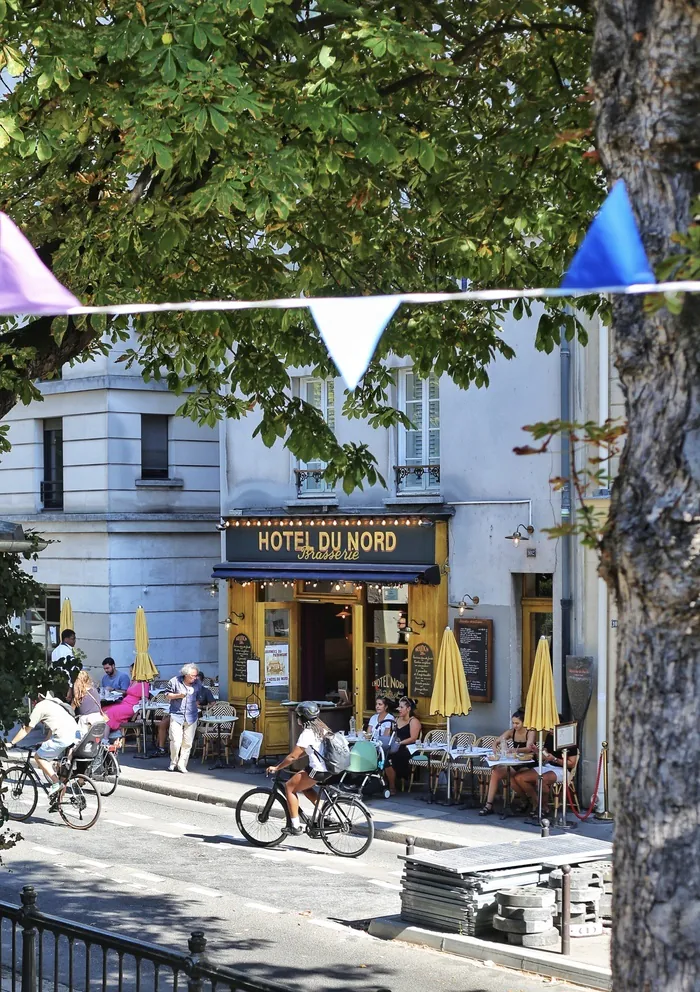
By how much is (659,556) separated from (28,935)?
17.4ft

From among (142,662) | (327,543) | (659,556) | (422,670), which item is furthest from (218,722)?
(659,556)

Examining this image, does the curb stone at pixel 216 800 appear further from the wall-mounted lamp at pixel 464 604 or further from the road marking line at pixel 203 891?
the wall-mounted lamp at pixel 464 604

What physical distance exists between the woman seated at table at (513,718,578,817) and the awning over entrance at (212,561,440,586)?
3.63m

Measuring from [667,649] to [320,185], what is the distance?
18.2 ft

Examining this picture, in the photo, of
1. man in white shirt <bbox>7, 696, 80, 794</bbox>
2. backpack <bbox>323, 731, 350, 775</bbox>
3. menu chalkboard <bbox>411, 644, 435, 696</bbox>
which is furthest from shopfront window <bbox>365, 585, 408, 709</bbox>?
man in white shirt <bbox>7, 696, 80, 794</bbox>

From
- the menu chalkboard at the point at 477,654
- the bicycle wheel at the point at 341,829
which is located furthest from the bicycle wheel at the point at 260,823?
the menu chalkboard at the point at 477,654

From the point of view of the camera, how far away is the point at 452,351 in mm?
10828

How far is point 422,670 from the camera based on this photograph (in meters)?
20.8

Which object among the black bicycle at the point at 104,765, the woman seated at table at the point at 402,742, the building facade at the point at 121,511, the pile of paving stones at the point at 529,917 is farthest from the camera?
the building facade at the point at 121,511

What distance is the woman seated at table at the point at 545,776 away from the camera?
57.9ft

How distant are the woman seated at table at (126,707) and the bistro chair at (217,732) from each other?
4.29ft

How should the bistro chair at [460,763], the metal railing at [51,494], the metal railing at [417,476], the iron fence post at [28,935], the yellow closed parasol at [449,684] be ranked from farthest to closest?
the metal railing at [51,494]
the metal railing at [417,476]
the bistro chair at [460,763]
the yellow closed parasol at [449,684]
the iron fence post at [28,935]

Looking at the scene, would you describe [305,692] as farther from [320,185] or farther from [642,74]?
[642,74]

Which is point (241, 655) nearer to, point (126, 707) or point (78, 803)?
point (126, 707)
